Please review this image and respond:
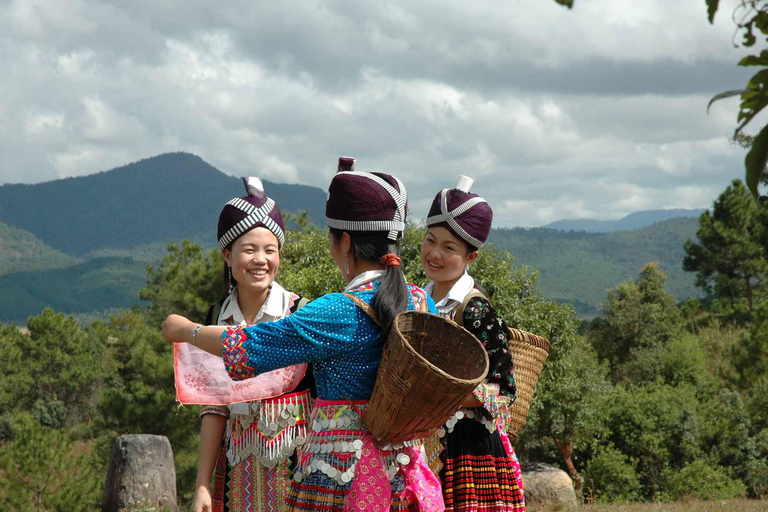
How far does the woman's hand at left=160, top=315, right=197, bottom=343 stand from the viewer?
2551mm

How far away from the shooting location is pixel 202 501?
3094mm

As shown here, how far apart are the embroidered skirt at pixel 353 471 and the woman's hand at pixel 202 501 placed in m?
0.67

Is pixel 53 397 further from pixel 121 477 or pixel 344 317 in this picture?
pixel 344 317

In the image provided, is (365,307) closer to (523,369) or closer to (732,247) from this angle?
(523,369)

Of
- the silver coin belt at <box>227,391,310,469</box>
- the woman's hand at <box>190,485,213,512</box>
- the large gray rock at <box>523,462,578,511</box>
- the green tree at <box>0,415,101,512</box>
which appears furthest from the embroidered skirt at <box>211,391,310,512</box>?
the large gray rock at <box>523,462,578,511</box>

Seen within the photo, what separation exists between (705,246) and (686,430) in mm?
25343

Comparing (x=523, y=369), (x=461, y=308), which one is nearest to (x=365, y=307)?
(x=461, y=308)

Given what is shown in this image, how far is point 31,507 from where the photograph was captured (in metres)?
12.1

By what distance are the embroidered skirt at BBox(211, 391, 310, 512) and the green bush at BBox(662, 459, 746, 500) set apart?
14160 mm

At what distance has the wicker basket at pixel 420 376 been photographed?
7.38ft

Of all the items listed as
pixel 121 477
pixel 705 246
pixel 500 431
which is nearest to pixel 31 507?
pixel 121 477

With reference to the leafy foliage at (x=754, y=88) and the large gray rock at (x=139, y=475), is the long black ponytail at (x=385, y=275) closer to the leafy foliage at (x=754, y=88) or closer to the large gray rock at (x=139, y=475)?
the leafy foliage at (x=754, y=88)

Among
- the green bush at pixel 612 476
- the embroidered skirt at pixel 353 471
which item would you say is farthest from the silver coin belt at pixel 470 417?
the green bush at pixel 612 476

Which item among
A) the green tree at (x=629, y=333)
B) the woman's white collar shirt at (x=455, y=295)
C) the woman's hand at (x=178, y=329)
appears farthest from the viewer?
the green tree at (x=629, y=333)
